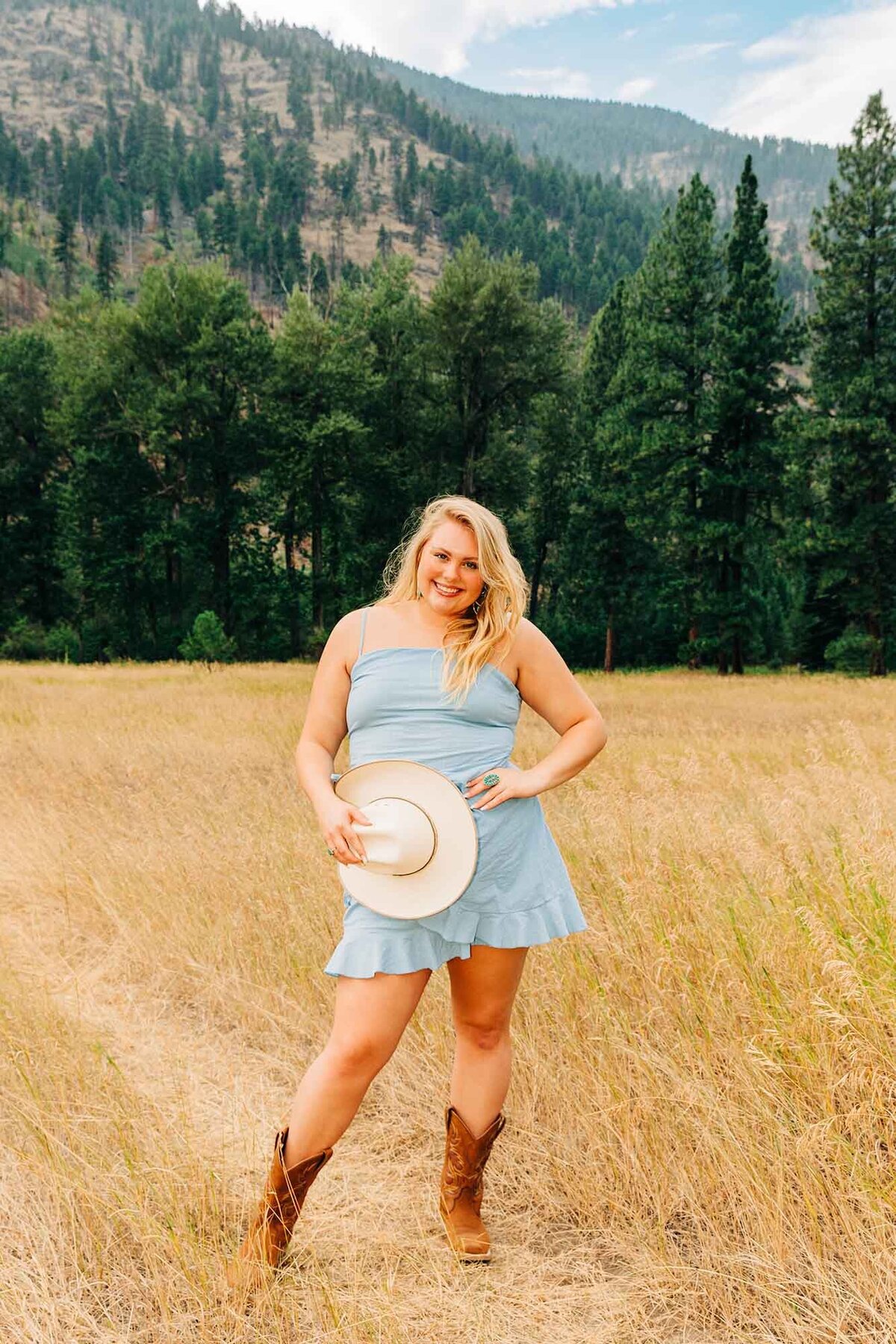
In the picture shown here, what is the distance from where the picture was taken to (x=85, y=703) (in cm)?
1441

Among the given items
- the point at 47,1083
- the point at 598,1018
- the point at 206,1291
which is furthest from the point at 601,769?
the point at 206,1291

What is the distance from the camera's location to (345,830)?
227 centimetres

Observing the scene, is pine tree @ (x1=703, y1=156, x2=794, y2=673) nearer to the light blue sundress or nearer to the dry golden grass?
the dry golden grass

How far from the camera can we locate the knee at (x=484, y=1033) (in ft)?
8.20

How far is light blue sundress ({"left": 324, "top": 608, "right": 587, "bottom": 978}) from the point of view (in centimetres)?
234

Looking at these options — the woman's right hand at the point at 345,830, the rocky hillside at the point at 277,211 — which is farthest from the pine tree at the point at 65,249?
the woman's right hand at the point at 345,830

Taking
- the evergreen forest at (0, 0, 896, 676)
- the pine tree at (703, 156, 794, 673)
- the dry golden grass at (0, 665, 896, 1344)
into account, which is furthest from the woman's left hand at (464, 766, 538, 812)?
the pine tree at (703, 156, 794, 673)

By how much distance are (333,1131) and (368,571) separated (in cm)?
3538

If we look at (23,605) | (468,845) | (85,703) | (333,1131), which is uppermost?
(468,845)

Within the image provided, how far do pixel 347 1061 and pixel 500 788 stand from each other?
81cm

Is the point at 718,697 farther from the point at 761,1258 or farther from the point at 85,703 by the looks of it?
the point at 761,1258

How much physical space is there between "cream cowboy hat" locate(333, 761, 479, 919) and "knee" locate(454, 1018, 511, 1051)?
487 millimetres

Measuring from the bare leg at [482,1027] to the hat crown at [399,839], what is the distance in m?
0.37

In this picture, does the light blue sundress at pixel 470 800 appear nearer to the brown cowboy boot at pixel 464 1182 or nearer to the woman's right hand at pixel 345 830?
the woman's right hand at pixel 345 830
